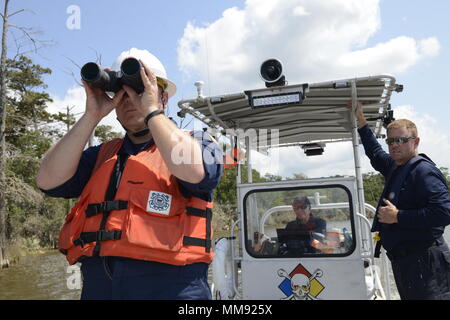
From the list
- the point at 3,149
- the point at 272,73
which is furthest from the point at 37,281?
the point at 272,73

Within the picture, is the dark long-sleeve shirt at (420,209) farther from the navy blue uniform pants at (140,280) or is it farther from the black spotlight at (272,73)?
the navy blue uniform pants at (140,280)

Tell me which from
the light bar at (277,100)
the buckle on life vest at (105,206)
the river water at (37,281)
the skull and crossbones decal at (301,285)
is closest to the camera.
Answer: the buckle on life vest at (105,206)

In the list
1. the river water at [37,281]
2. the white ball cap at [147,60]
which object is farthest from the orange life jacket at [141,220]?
the river water at [37,281]

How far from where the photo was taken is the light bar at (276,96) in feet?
11.4

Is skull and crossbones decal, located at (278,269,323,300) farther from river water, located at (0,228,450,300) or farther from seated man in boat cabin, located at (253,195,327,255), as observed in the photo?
river water, located at (0,228,450,300)

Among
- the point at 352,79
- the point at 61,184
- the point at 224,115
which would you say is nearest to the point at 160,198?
the point at 61,184

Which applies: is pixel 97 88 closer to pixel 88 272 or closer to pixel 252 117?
pixel 88 272

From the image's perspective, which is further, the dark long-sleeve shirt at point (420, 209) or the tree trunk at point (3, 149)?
the tree trunk at point (3, 149)

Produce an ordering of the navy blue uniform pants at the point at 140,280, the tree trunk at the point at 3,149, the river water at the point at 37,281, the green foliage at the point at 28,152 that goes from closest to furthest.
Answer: the navy blue uniform pants at the point at 140,280
the river water at the point at 37,281
the tree trunk at the point at 3,149
the green foliage at the point at 28,152

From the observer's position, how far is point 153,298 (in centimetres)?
150

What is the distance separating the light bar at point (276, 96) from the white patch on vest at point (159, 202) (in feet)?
6.91

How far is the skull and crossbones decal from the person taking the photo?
10.9 feet

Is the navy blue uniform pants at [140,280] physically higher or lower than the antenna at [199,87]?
lower
